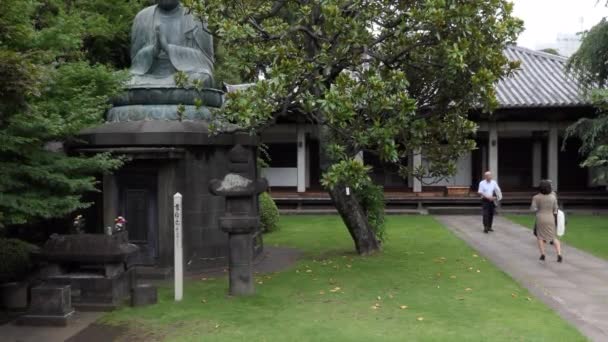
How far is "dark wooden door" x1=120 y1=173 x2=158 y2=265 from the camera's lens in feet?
33.7

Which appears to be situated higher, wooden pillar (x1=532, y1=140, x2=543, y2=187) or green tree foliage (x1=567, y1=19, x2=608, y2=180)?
green tree foliage (x1=567, y1=19, x2=608, y2=180)

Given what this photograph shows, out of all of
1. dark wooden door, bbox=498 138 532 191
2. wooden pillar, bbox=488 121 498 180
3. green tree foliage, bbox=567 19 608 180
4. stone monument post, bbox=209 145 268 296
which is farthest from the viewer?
dark wooden door, bbox=498 138 532 191

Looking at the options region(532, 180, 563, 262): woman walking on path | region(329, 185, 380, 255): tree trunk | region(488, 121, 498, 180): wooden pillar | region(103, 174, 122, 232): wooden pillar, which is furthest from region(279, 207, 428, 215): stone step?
region(103, 174, 122, 232): wooden pillar

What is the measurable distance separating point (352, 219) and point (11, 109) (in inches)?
282

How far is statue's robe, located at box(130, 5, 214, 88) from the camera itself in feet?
36.4

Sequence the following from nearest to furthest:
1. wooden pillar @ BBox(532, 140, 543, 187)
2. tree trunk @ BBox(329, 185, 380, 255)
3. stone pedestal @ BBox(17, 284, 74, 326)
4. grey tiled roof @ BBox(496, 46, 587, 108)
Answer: stone pedestal @ BBox(17, 284, 74, 326), tree trunk @ BBox(329, 185, 380, 255), grey tiled roof @ BBox(496, 46, 587, 108), wooden pillar @ BBox(532, 140, 543, 187)

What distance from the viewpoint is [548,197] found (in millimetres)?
10977

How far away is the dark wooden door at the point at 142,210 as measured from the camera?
10273 millimetres

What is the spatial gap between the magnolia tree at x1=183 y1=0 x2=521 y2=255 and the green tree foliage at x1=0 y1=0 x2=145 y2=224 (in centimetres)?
216

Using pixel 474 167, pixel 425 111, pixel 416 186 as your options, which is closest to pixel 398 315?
pixel 425 111

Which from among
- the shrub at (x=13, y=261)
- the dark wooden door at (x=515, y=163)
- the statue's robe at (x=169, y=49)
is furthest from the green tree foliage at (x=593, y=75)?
the shrub at (x=13, y=261)

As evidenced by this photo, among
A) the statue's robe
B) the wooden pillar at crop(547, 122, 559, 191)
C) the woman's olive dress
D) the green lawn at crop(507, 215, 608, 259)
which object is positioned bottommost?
the green lawn at crop(507, 215, 608, 259)

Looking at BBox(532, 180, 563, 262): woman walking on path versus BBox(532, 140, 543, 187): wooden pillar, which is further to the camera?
BBox(532, 140, 543, 187): wooden pillar

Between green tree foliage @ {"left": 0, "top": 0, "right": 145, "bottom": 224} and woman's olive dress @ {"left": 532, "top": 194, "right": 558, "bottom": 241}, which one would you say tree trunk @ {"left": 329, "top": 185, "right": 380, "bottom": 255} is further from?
green tree foliage @ {"left": 0, "top": 0, "right": 145, "bottom": 224}
